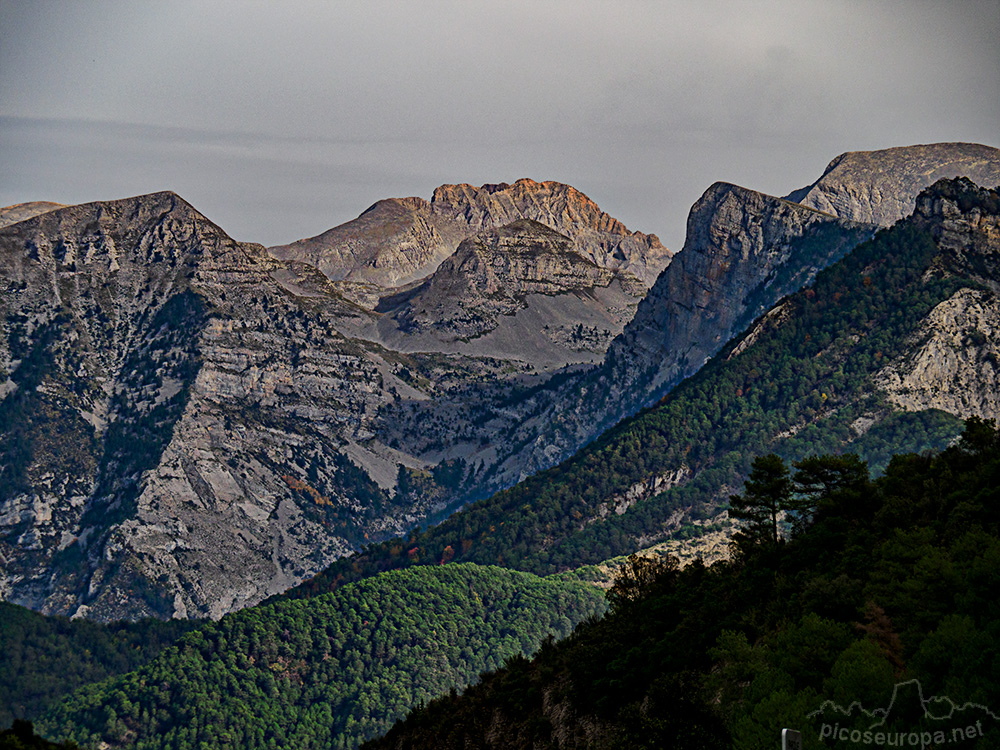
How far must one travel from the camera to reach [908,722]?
2355 inches

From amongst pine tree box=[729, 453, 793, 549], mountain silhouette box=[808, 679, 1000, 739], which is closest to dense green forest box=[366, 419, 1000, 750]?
mountain silhouette box=[808, 679, 1000, 739]

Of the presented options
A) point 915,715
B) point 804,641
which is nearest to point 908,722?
point 915,715

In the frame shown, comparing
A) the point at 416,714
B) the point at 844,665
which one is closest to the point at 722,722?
the point at 844,665

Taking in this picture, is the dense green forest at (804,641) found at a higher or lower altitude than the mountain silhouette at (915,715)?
higher

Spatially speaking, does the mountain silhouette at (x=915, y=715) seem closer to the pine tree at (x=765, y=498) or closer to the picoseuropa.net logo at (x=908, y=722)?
the picoseuropa.net logo at (x=908, y=722)

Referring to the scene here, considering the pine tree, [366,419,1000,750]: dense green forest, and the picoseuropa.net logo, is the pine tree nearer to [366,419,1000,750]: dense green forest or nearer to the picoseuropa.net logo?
[366,419,1000,750]: dense green forest

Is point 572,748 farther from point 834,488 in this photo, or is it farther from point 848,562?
point 834,488

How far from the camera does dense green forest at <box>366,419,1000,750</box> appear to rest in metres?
62.7

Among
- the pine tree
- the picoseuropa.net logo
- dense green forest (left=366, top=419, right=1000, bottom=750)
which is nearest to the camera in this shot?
the picoseuropa.net logo

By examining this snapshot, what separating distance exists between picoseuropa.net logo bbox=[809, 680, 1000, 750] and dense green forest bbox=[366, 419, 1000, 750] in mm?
113

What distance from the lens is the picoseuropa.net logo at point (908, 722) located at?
55.3 meters

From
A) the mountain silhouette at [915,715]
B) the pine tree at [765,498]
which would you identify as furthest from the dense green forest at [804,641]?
the pine tree at [765,498]

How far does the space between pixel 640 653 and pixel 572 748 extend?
1012 cm

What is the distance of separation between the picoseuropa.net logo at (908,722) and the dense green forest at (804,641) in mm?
113
